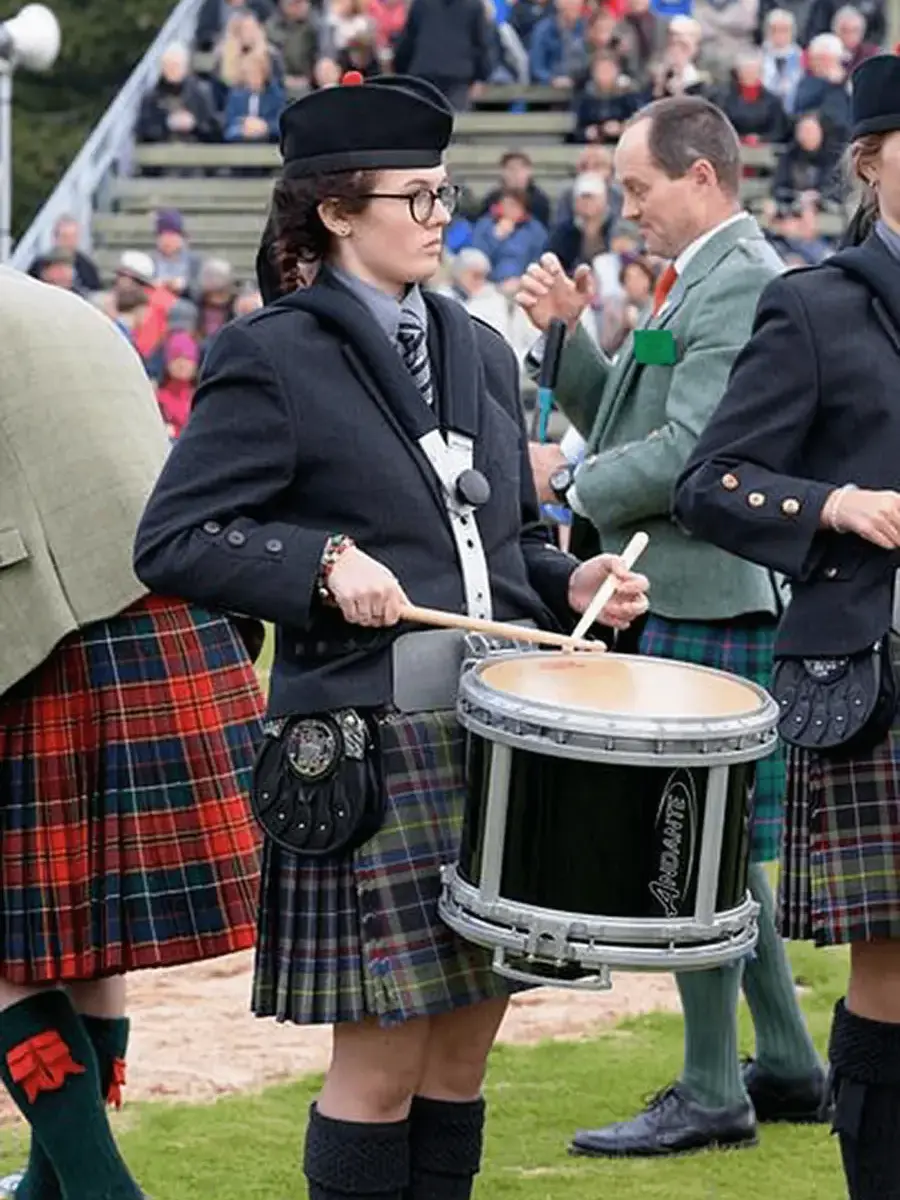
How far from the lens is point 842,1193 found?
15.0 ft

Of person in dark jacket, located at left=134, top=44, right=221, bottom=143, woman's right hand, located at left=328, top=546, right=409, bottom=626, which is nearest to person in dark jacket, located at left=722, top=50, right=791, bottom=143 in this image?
person in dark jacket, located at left=134, top=44, right=221, bottom=143

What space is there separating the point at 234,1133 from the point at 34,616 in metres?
1.37

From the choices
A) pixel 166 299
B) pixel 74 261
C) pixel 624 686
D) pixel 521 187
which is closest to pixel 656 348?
pixel 624 686

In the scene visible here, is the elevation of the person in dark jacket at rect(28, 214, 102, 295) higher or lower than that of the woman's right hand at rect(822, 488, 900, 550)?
lower

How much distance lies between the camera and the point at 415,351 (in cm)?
356

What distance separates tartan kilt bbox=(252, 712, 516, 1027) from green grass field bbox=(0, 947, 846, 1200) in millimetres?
1208

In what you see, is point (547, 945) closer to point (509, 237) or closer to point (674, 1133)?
point (674, 1133)

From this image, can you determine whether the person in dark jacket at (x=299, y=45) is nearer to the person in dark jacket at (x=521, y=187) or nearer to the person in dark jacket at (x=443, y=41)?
the person in dark jacket at (x=443, y=41)

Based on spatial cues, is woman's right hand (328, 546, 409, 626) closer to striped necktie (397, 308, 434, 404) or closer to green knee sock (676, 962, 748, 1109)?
striped necktie (397, 308, 434, 404)

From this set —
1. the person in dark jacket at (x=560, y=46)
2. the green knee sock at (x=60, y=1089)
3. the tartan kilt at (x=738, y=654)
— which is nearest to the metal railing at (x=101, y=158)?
the person in dark jacket at (x=560, y=46)

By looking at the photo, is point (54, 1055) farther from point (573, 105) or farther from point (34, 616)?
point (573, 105)

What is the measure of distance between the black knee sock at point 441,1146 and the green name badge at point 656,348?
1697mm

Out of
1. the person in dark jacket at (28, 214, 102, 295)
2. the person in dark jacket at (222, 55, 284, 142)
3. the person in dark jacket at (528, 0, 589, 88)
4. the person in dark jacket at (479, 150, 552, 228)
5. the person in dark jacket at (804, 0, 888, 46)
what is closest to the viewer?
the person in dark jacket at (479, 150, 552, 228)

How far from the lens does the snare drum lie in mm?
3176
